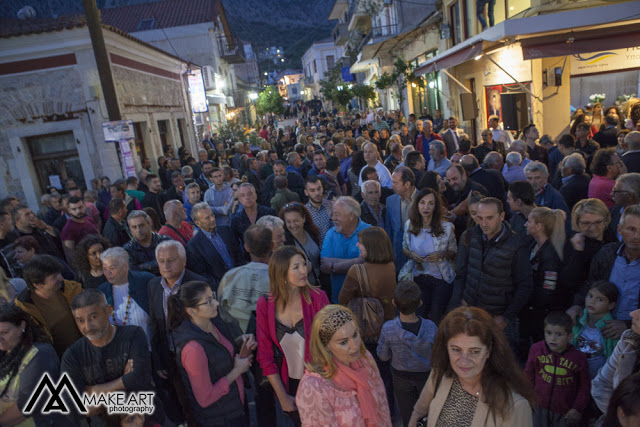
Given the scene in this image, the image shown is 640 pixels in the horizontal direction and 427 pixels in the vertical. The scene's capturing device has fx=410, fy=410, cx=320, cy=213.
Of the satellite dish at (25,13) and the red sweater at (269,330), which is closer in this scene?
the red sweater at (269,330)

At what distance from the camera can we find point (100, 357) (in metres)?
2.72

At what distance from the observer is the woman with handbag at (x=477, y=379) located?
199 centimetres

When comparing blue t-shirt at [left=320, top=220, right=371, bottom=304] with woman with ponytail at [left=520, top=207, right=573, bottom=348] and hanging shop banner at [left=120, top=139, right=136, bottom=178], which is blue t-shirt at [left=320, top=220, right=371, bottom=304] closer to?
woman with ponytail at [left=520, top=207, right=573, bottom=348]

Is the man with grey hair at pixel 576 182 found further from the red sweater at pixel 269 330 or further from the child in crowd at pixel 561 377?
the red sweater at pixel 269 330

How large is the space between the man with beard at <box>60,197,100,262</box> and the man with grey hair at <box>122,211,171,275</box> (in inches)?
60.0

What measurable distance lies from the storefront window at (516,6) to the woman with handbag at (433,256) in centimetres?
976

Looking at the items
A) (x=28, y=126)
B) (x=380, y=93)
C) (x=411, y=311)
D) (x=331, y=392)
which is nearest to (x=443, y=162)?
(x=411, y=311)

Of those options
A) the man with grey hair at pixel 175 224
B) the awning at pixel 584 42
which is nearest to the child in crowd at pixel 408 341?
the man with grey hair at pixel 175 224

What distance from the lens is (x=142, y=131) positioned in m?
13.4

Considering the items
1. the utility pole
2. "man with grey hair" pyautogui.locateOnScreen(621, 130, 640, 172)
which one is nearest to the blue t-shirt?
"man with grey hair" pyautogui.locateOnScreen(621, 130, 640, 172)

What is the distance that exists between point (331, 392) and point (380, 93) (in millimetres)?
31312

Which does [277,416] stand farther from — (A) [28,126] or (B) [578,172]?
(A) [28,126]

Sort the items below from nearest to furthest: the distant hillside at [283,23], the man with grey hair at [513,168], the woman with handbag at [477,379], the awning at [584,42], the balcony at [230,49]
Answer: the woman with handbag at [477,379], the man with grey hair at [513,168], the awning at [584,42], the balcony at [230,49], the distant hillside at [283,23]

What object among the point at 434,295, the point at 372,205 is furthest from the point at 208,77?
the point at 434,295
